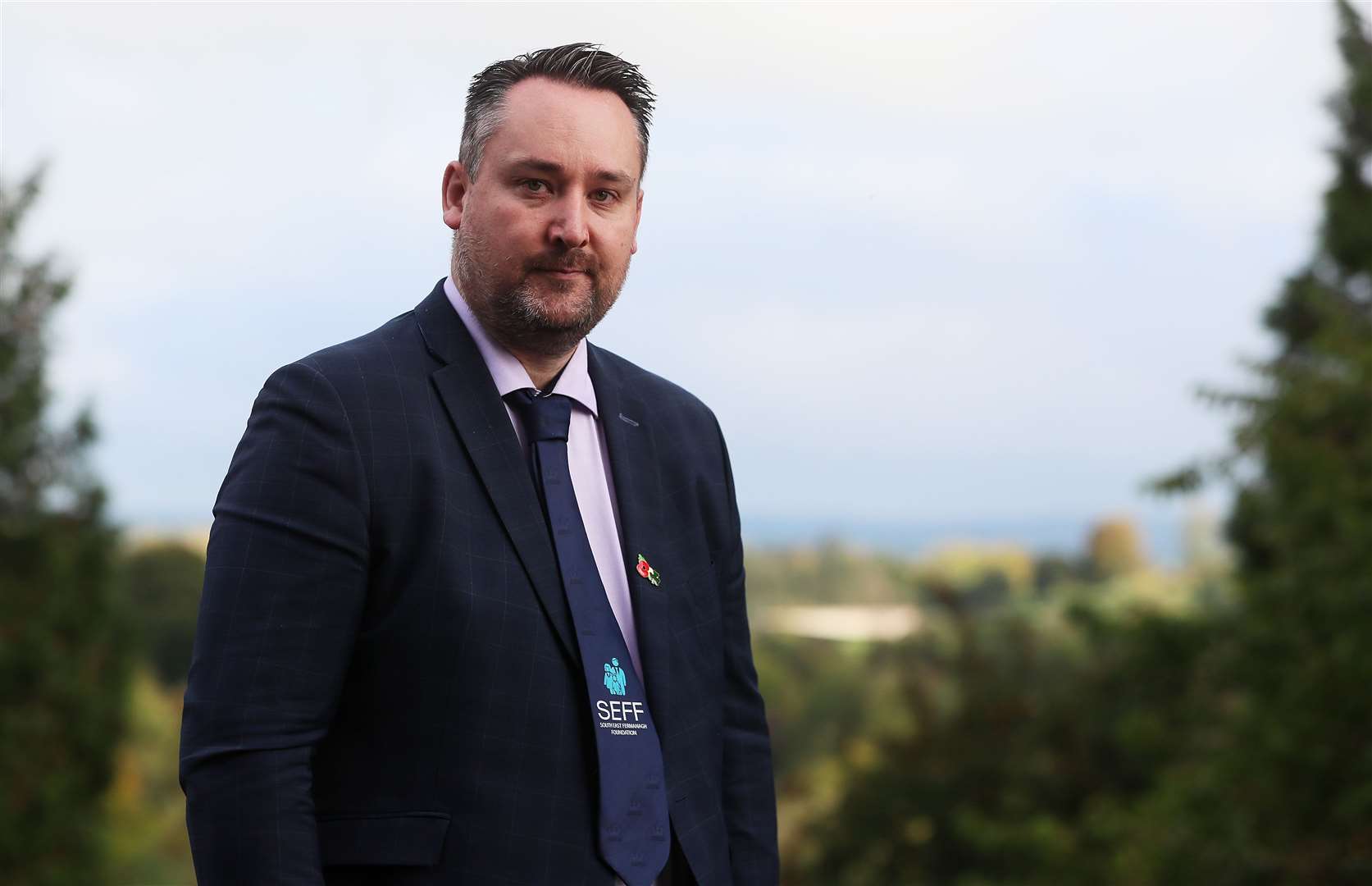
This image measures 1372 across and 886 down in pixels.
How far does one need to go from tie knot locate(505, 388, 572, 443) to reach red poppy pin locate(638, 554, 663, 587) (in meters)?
0.22

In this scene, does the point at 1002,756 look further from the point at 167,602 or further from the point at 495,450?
the point at 167,602

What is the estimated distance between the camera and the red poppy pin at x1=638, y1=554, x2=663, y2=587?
7.72ft

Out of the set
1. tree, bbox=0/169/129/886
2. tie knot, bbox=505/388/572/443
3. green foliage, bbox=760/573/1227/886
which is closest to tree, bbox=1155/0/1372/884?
green foliage, bbox=760/573/1227/886

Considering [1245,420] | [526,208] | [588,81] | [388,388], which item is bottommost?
[388,388]

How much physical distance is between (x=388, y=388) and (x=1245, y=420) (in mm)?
7589

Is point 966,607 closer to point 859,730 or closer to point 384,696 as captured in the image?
point 859,730

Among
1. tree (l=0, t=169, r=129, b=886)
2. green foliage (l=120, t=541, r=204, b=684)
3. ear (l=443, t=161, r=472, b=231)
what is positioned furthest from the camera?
green foliage (l=120, t=541, r=204, b=684)

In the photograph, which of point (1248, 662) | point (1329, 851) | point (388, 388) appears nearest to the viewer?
point (388, 388)

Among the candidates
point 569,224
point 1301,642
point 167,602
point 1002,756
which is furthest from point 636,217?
point 167,602

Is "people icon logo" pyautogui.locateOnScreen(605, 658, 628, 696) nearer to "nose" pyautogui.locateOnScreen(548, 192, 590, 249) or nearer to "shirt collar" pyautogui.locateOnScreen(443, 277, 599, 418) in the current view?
"shirt collar" pyautogui.locateOnScreen(443, 277, 599, 418)

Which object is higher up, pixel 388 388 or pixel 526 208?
pixel 526 208

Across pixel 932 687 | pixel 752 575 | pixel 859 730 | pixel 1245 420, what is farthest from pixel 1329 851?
pixel 752 575

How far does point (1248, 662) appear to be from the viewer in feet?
28.5

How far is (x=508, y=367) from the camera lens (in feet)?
7.85
